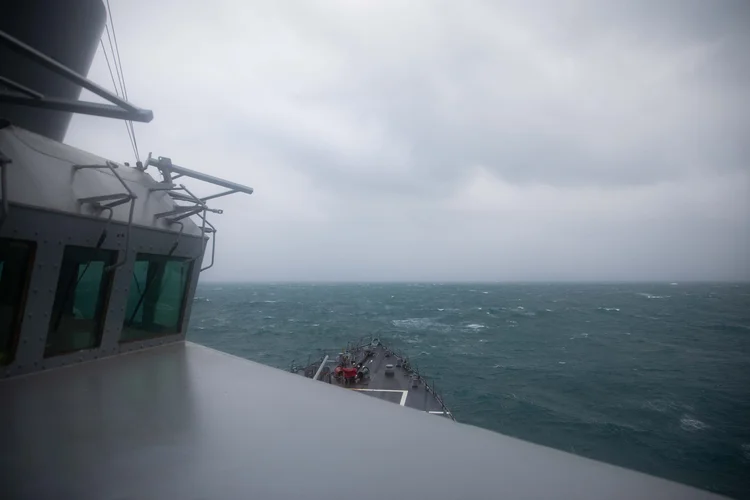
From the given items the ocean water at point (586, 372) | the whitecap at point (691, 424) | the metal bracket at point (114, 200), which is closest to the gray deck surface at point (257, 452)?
the metal bracket at point (114, 200)

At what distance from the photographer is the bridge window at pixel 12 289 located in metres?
3.91

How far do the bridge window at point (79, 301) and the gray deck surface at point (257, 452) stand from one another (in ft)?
2.45

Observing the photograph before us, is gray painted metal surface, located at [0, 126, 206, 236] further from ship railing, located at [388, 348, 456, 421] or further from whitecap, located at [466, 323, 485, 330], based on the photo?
whitecap, located at [466, 323, 485, 330]

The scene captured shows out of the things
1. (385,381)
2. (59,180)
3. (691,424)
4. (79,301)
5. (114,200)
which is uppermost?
(59,180)

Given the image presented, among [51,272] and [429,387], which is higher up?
[51,272]

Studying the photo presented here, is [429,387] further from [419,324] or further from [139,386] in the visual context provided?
[419,324]

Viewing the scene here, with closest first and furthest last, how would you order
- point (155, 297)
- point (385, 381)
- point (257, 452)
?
1. point (257, 452)
2. point (155, 297)
3. point (385, 381)

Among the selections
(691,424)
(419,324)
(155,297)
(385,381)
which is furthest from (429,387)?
(419,324)

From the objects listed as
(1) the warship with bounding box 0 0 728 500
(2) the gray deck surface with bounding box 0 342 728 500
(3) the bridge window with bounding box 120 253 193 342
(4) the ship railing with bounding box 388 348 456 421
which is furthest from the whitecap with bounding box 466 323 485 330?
(2) the gray deck surface with bounding box 0 342 728 500

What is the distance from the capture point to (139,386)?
13.0 feet

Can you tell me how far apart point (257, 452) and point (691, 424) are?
32907mm

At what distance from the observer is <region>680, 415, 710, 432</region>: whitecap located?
931 inches

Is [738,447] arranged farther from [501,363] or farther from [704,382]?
[501,363]

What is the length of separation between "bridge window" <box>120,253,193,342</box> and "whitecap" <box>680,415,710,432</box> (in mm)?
31441
